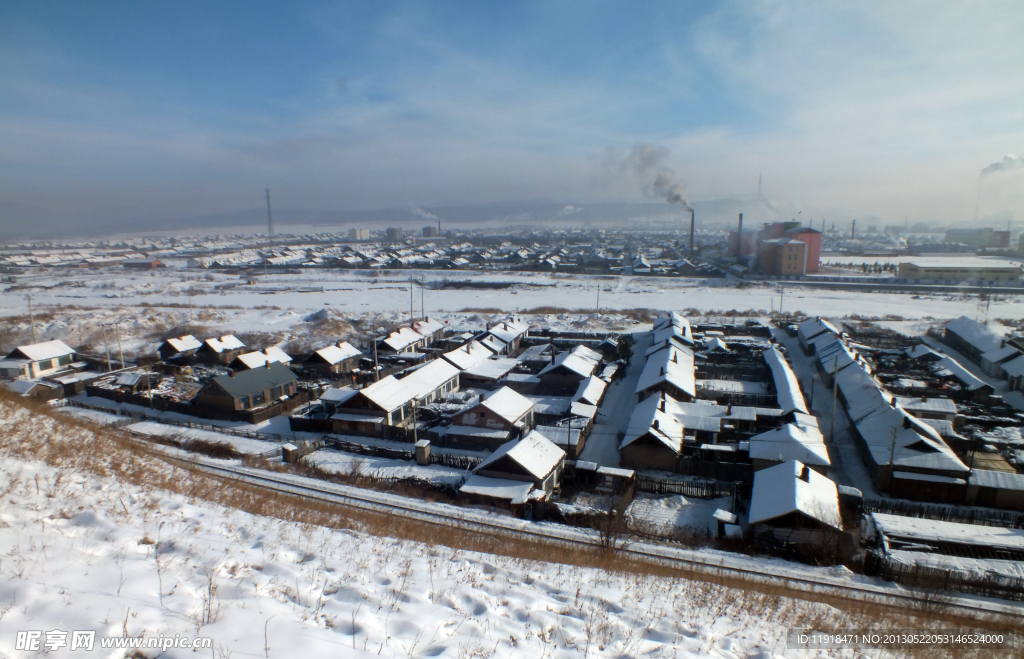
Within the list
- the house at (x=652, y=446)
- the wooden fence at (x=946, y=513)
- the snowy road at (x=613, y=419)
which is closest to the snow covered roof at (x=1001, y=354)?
the wooden fence at (x=946, y=513)

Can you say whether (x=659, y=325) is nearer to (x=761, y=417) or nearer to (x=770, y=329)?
(x=770, y=329)

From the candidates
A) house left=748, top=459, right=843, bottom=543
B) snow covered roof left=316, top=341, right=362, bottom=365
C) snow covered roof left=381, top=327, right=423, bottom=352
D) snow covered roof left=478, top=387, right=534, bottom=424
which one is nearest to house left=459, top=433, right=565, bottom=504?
snow covered roof left=478, top=387, right=534, bottom=424

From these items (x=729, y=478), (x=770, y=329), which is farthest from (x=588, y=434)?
(x=770, y=329)

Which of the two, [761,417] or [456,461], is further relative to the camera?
[761,417]

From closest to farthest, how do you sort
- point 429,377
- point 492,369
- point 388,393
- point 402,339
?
point 388,393, point 429,377, point 492,369, point 402,339

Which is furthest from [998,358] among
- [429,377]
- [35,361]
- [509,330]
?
[35,361]

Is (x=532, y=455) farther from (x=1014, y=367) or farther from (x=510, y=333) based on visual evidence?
(x=1014, y=367)

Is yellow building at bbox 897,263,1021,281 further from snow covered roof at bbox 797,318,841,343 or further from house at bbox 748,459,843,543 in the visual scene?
house at bbox 748,459,843,543
